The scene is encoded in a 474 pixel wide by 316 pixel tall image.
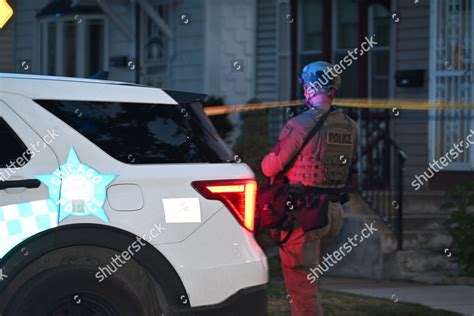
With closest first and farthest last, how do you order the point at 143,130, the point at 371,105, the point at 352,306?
the point at 143,130 → the point at 352,306 → the point at 371,105

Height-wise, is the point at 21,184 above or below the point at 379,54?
below

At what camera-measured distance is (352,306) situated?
26.9ft

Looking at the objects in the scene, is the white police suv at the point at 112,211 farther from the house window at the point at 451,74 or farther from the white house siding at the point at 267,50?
the white house siding at the point at 267,50

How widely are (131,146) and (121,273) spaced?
710 millimetres

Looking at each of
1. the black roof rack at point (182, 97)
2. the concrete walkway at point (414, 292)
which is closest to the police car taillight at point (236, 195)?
the black roof rack at point (182, 97)

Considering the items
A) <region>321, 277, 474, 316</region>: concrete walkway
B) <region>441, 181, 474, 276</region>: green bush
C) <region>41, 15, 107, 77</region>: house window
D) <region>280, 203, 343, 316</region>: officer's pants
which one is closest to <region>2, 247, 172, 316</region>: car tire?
<region>280, 203, 343, 316</region>: officer's pants

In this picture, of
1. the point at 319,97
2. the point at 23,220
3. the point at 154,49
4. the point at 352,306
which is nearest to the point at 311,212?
the point at 319,97

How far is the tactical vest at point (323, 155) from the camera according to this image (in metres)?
5.91

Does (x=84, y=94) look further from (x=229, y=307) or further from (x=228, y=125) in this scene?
(x=228, y=125)

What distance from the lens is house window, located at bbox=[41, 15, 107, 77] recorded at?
1598 cm

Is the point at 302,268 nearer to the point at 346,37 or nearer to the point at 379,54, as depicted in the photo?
the point at 379,54

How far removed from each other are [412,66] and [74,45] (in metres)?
6.03

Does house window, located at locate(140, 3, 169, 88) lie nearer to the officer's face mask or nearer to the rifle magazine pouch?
the officer's face mask

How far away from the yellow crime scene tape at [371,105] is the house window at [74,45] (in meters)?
3.33
